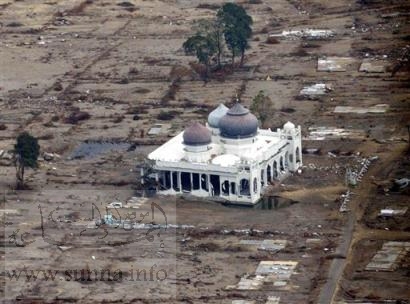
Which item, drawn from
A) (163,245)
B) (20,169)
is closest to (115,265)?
(163,245)

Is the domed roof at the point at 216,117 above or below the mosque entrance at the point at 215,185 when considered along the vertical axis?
above

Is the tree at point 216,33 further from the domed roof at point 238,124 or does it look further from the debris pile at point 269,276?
the debris pile at point 269,276

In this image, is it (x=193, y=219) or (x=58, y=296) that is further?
(x=193, y=219)

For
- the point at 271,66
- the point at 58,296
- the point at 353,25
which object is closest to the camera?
the point at 58,296

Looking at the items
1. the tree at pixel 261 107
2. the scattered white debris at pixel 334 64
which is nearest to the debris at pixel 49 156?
the tree at pixel 261 107

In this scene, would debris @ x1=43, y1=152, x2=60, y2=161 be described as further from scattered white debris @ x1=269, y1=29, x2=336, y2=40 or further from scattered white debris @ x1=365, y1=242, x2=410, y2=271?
scattered white debris @ x1=269, y1=29, x2=336, y2=40

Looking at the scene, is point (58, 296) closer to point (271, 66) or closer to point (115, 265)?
point (115, 265)
